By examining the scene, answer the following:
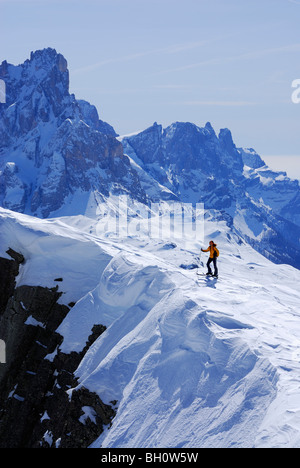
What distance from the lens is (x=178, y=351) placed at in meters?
15.4

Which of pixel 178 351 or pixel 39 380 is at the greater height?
pixel 178 351

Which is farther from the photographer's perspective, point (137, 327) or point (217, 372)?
point (137, 327)

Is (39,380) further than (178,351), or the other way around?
(39,380)

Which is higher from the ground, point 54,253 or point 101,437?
point 54,253

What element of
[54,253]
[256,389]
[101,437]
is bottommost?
[101,437]

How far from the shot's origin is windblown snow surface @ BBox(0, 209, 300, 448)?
11969mm

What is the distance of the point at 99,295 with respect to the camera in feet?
70.8

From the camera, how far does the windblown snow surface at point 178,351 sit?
39.3 ft

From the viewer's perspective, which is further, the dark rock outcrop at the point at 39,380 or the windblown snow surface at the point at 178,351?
the dark rock outcrop at the point at 39,380

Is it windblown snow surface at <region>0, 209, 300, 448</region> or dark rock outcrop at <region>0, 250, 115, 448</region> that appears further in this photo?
dark rock outcrop at <region>0, 250, 115, 448</region>

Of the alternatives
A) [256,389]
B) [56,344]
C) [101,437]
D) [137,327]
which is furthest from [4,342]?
[256,389]
